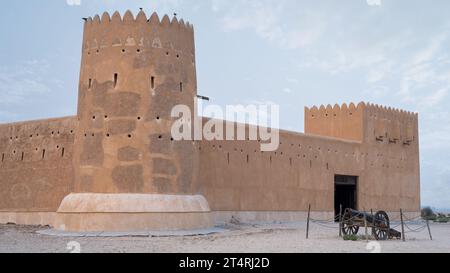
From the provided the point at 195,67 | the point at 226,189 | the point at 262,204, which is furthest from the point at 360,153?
the point at 195,67

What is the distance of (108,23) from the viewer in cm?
1878

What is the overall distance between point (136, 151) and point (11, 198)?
793 centimetres

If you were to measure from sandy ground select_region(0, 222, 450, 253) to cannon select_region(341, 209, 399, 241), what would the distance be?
1.52ft

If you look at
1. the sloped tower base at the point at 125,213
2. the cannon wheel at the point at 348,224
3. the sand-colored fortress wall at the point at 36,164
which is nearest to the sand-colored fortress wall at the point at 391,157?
the cannon wheel at the point at 348,224

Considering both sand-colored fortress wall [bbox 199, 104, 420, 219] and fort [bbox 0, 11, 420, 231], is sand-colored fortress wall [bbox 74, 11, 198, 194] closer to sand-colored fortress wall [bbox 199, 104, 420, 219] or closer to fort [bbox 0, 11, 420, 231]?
fort [bbox 0, 11, 420, 231]

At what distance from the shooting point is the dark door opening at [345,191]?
28.3 m

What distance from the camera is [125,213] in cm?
1722

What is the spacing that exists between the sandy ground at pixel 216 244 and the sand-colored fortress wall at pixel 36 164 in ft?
11.3

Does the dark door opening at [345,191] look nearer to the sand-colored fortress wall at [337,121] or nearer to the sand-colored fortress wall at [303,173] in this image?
the sand-colored fortress wall at [303,173]

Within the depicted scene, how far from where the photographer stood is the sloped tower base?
56.3ft

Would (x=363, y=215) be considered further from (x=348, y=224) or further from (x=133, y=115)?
(x=133, y=115)

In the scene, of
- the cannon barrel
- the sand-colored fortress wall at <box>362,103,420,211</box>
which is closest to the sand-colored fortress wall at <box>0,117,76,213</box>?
the cannon barrel

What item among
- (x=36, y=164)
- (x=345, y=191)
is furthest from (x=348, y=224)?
(x=345, y=191)
